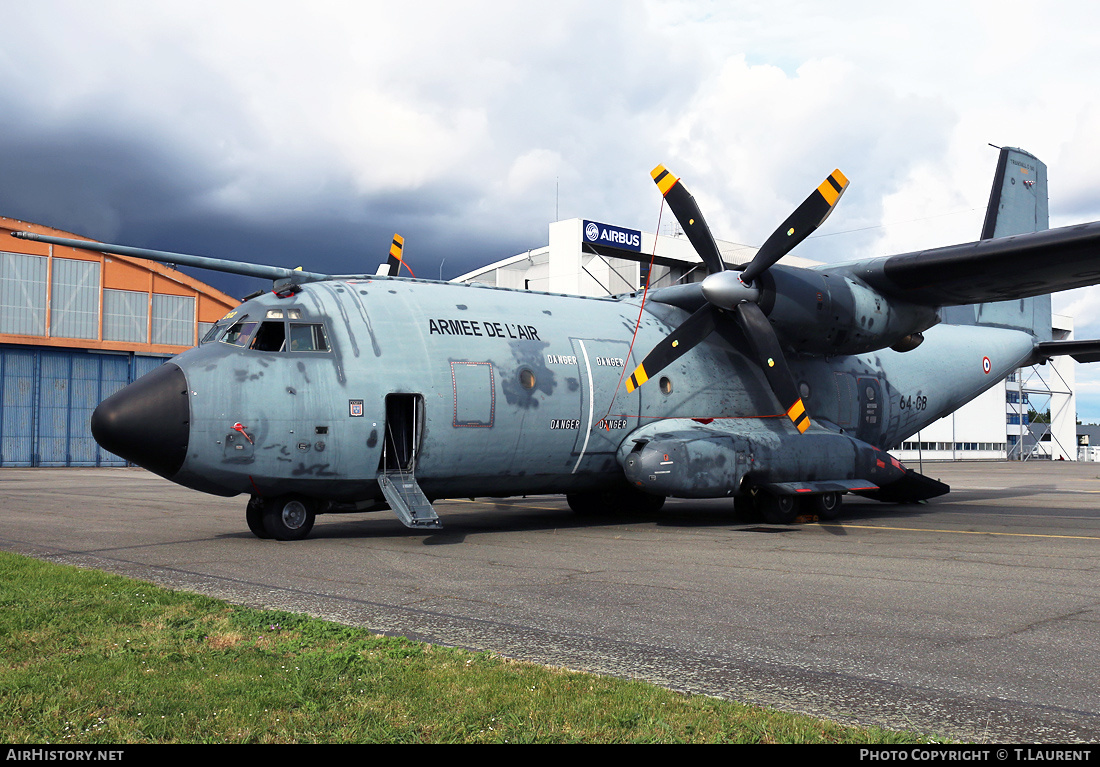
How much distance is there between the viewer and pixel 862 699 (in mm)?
5262

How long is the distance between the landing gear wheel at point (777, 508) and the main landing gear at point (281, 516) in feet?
28.6

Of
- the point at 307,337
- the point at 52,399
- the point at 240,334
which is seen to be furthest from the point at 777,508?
the point at 52,399

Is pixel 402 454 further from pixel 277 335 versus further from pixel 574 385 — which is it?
pixel 574 385

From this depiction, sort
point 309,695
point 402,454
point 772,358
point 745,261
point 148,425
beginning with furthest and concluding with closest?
point 745,261, point 772,358, point 402,454, point 148,425, point 309,695

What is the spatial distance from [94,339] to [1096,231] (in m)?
49.5

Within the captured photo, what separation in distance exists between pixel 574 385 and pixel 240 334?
19.1ft

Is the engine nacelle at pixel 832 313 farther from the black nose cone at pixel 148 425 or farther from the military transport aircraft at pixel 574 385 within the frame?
the black nose cone at pixel 148 425

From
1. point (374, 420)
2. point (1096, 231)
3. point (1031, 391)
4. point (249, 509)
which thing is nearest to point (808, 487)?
point (1096, 231)

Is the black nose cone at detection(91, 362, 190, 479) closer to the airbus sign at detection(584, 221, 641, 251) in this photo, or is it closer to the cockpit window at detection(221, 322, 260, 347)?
the cockpit window at detection(221, 322, 260, 347)

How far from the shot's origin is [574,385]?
15.9 m

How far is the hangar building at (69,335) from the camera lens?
155 feet

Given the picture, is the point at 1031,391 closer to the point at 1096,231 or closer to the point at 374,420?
the point at 1096,231

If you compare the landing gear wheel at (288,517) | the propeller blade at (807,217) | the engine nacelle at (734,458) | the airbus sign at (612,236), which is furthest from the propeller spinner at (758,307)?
the airbus sign at (612,236)

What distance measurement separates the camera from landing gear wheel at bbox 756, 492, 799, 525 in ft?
56.4
